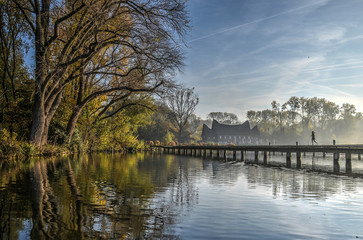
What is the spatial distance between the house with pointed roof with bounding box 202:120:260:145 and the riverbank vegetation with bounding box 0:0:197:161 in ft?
193

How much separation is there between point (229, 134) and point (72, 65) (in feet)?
247

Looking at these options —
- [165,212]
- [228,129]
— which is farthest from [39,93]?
[228,129]

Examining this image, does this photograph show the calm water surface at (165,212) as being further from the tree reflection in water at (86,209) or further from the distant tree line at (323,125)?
the distant tree line at (323,125)

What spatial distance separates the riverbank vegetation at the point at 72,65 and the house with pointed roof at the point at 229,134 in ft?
193

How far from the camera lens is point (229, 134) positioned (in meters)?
96.1

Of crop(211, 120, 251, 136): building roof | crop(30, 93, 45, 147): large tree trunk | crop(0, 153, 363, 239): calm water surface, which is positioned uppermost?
crop(211, 120, 251, 136): building roof

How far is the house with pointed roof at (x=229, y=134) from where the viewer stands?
9321 cm

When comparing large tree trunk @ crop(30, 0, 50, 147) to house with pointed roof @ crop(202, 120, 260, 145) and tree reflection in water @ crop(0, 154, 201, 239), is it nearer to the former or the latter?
tree reflection in water @ crop(0, 154, 201, 239)

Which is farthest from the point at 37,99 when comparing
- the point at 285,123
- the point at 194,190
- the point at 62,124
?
the point at 285,123

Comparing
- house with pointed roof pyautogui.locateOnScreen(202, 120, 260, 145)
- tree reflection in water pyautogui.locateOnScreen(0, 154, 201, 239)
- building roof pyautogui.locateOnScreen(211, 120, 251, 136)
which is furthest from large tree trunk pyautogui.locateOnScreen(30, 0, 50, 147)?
building roof pyautogui.locateOnScreen(211, 120, 251, 136)

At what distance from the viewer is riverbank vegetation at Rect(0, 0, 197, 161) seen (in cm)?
1950

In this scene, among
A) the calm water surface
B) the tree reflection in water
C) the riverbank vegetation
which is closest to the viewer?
the tree reflection in water

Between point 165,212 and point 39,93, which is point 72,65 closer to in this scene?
point 39,93

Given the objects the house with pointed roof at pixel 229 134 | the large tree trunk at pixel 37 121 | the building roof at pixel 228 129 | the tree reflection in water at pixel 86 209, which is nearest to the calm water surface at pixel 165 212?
the tree reflection in water at pixel 86 209
